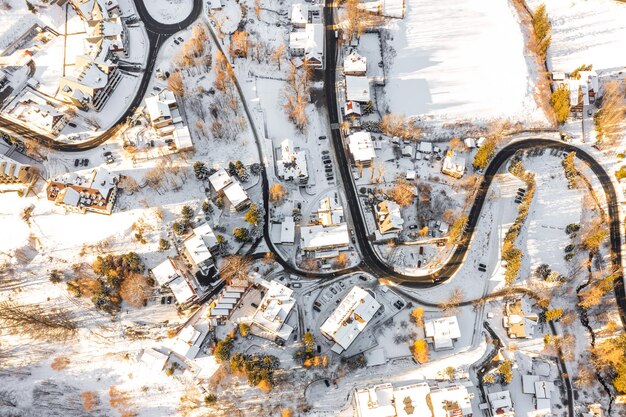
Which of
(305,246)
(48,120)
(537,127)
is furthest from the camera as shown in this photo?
(537,127)

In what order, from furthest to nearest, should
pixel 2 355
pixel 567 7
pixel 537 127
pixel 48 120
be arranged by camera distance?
pixel 567 7 < pixel 537 127 < pixel 48 120 < pixel 2 355

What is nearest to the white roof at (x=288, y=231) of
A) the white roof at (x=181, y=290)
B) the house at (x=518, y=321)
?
the white roof at (x=181, y=290)

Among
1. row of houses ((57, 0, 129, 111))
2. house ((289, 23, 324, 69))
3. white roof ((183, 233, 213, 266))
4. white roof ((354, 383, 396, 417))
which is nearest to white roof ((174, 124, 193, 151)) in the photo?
row of houses ((57, 0, 129, 111))

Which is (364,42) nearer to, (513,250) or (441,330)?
(513,250)

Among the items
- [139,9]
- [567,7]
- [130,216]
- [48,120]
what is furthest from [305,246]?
[567,7]

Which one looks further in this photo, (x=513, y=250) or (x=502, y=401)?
(x=513, y=250)

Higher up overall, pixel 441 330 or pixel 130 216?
pixel 130 216
